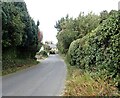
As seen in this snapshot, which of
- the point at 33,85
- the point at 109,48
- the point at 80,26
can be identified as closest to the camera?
the point at 109,48

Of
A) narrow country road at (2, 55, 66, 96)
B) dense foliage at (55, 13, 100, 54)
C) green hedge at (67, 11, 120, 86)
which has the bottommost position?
narrow country road at (2, 55, 66, 96)

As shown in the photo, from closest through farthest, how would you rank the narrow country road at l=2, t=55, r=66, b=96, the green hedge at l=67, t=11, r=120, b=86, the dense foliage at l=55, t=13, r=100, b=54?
the green hedge at l=67, t=11, r=120, b=86
the narrow country road at l=2, t=55, r=66, b=96
the dense foliage at l=55, t=13, r=100, b=54

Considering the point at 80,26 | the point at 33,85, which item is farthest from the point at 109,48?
the point at 80,26

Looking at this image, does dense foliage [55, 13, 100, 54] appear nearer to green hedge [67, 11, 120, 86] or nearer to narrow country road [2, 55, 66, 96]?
narrow country road [2, 55, 66, 96]

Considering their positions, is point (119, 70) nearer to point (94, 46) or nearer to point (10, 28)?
point (94, 46)

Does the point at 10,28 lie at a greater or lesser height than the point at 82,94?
greater

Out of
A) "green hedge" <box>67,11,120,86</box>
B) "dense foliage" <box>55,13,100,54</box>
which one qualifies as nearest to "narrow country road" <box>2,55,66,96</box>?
"green hedge" <box>67,11,120,86</box>

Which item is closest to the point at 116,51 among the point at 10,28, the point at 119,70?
the point at 119,70

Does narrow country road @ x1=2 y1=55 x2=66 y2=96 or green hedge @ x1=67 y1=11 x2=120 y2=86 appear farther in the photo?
narrow country road @ x1=2 y1=55 x2=66 y2=96

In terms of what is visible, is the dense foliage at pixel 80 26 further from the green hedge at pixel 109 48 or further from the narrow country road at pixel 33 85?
the green hedge at pixel 109 48

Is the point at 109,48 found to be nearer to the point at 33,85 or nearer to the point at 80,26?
the point at 33,85

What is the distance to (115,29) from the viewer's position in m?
10.6

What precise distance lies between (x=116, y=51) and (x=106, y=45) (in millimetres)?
1414

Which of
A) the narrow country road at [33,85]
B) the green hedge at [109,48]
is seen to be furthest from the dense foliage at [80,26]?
the green hedge at [109,48]
